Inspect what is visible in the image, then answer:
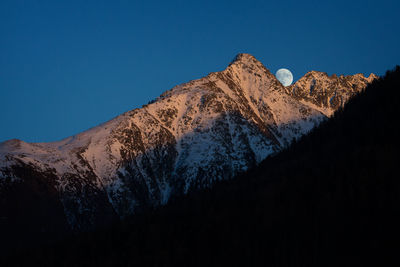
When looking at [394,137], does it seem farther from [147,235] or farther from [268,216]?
[147,235]

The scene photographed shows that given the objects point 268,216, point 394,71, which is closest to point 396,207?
point 268,216

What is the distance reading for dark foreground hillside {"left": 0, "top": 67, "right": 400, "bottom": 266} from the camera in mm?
102188

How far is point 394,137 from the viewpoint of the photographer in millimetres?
140500

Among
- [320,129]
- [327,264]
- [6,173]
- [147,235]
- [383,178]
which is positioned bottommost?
[327,264]

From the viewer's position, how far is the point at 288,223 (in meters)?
117

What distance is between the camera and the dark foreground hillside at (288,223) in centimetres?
10219

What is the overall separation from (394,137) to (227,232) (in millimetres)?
57920

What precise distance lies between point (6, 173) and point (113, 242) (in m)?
72.3

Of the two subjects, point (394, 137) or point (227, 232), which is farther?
point (394, 137)

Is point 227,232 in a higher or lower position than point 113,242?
lower

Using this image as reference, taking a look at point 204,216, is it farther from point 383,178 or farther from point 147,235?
point 383,178

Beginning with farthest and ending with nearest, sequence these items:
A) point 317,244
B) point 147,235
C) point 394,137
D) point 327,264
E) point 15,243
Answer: point 15,243 < point 394,137 < point 147,235 < point 317,244 < point 327,264

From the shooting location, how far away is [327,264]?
96625 millimetres

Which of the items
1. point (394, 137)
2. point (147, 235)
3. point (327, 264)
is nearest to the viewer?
point (327, 264)
